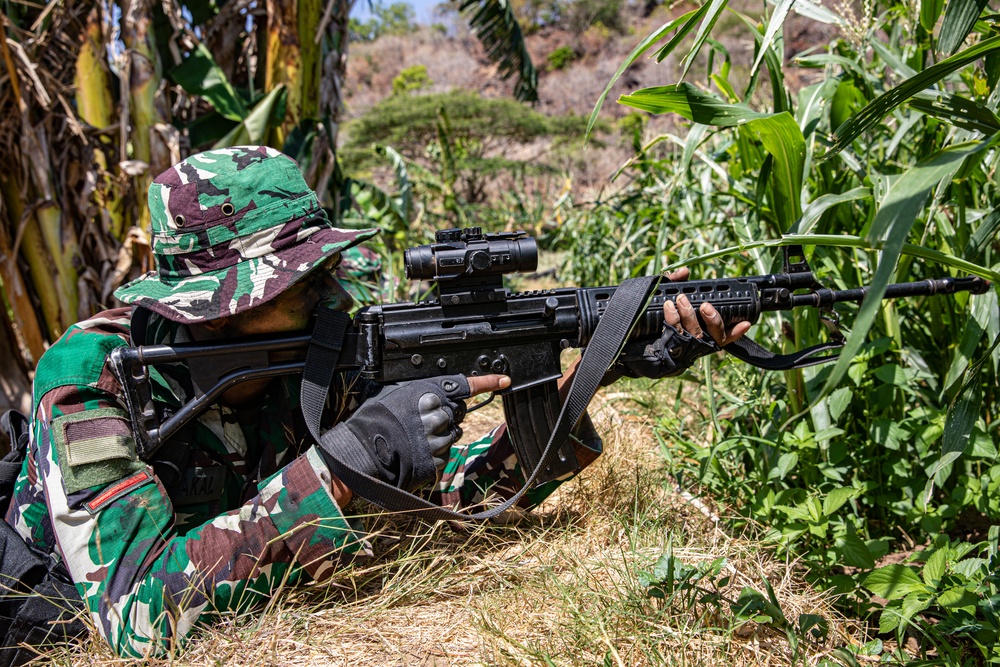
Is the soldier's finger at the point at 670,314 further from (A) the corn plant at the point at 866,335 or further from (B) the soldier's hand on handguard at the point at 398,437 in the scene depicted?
(B) the soldier's hand on handguard at the point at 398,437

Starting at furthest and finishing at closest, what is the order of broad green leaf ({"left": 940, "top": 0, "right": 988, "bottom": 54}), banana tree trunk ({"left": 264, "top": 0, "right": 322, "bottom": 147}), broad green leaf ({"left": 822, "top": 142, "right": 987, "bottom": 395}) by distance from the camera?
banana tree trunk ({"left": 264, "top": 0, "right": 322, "bottom": 147})
broad green leaf ({"left": 940, "top": 0, "right": 988, "bottom": 54})
broad green leaf ({"left": 822, "top": 142, "right": 987, "bottom": 395})

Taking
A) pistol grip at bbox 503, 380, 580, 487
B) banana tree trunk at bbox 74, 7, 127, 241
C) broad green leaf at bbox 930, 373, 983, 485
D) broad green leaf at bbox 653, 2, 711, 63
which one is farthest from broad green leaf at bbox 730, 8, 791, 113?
banana tree trunk at bbox 74, 7, 127, 241

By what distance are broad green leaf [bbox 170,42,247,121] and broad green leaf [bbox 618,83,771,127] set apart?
9.04 ft

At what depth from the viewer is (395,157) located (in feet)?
20.0

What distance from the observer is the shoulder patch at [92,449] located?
166cm

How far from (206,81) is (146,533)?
2.85 metres

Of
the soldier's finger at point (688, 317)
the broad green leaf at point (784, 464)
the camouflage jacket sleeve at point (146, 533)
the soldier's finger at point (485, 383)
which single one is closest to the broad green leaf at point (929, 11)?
the soldier's finger at point (688, 317)

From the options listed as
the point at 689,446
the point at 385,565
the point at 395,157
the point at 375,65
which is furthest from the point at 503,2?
the point at 375,65

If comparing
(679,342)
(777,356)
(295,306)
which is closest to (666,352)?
(679,342)

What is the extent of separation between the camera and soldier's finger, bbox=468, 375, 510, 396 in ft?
6.49

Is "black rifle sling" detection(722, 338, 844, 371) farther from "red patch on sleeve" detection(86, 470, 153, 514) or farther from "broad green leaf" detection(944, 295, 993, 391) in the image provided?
"red patch on sleeve" detection(86, 470, 153, 514)

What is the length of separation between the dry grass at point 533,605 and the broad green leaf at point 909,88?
1.11m

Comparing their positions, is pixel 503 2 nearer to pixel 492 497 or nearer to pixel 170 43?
pixel 170 43

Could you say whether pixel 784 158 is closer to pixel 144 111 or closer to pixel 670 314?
pixel 670 314
